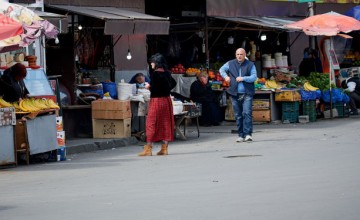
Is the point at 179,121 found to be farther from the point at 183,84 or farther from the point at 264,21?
the point at 264,21

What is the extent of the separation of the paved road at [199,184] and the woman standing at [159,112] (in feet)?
1.43

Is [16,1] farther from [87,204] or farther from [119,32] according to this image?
[87,204]

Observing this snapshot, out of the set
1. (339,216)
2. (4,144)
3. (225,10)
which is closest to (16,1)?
(4,144)

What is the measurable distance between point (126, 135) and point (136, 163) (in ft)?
18.7

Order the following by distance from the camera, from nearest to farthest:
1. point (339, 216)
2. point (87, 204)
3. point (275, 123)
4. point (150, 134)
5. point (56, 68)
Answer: point (339, 216) < point (87, 204) < point (150, 134) < point (56, 68) < point (275, 123)

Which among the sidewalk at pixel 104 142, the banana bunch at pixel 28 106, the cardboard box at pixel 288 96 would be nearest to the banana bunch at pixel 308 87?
the cardboard box at pixel 288 96

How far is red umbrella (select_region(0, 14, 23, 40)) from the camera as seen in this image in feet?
54.7

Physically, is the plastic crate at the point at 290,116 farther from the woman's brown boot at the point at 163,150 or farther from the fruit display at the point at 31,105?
the fruit display at the point at 31,105

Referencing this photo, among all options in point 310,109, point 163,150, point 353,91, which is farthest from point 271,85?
point 163,150

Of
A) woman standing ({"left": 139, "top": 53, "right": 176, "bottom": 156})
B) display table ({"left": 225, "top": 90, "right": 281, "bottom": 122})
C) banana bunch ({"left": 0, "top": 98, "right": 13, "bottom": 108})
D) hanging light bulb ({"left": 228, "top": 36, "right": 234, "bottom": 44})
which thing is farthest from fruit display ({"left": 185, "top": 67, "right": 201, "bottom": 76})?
banana bunch ({"left": 0, "top": 98, "right": 13, "bottom": 108})

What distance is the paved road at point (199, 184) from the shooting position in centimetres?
1050

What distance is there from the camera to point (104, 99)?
2305cm

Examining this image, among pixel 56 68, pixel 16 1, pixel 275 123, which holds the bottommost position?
pixel 275 123

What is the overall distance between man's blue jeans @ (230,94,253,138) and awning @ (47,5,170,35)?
332 cm
